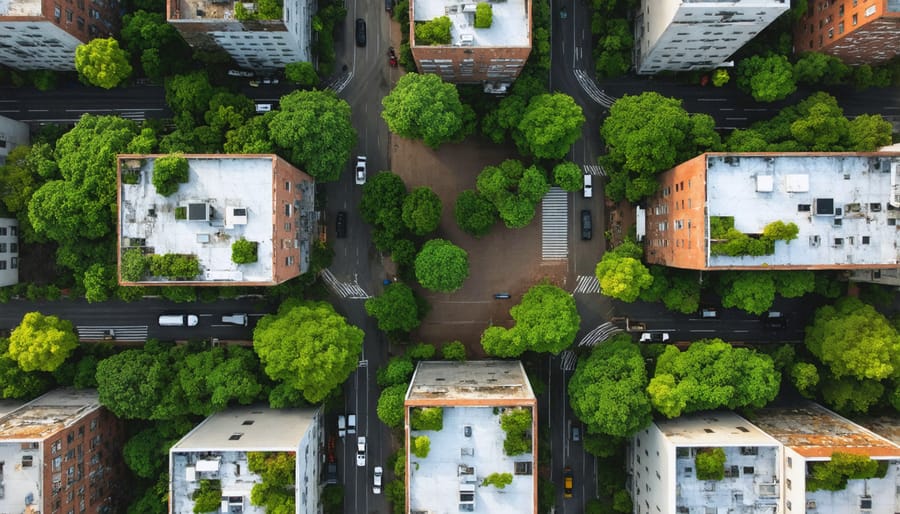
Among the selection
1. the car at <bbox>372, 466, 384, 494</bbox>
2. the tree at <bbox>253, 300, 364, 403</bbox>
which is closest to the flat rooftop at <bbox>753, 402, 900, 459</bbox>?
the car at <bbox>372, 466, 384, 494</bbox>

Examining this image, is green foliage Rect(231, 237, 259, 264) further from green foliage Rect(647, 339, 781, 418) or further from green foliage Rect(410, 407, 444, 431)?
green foliage Rect(647, 339, 781, 418)

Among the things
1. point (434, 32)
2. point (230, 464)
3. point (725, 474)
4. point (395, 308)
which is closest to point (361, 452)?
point (230, 464)

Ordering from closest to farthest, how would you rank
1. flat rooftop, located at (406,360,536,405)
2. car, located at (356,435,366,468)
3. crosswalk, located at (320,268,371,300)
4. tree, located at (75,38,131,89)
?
flat rooftop, located at (406,360,536,405), tree, located at (75,38,131,89), car, located at (356,435,366,468), crosswalk, located at (320,268,371,300)

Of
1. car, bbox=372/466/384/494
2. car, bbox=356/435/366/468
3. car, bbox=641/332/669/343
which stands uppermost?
car, bbox=641/332/669/343

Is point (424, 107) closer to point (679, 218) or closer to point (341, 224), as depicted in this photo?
point (341, 224)

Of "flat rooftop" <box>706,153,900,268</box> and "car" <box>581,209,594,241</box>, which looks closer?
"flat rooftop" <box>706,153,900,268</box>

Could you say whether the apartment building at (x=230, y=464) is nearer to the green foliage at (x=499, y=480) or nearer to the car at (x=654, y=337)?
the green foliage at (x=499, y=480)

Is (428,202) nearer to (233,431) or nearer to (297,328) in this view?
(297,328)

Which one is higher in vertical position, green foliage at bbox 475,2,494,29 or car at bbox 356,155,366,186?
green foliage at bbox 475,2,494,29

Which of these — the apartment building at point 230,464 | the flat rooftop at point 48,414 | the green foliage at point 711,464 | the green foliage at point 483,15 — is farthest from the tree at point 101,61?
the green foliage at point 711,464
